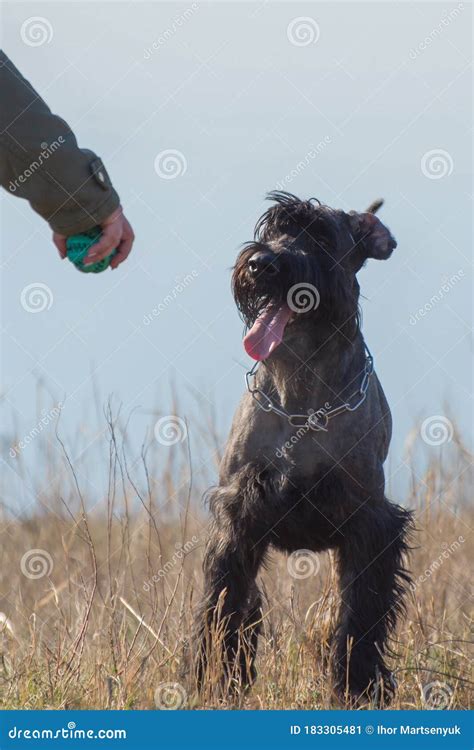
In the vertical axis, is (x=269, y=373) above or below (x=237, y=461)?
above

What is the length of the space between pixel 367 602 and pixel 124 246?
88.3 inches

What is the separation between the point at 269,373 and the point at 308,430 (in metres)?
0.30

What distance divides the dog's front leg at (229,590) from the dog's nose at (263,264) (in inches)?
37.9

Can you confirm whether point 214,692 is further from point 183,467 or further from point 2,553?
point 2,553

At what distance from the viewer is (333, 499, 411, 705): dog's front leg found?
577 cm

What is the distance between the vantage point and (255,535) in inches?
229

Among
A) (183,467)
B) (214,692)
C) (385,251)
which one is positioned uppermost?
(385,251)

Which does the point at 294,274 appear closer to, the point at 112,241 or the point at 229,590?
the point at 229,590

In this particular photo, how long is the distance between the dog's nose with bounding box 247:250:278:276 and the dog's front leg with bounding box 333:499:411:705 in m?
1.10

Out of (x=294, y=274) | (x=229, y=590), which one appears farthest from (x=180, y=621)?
(x=294, y=274)

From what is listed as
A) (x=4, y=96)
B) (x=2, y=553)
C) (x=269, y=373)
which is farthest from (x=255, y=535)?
(x=2, y=553)

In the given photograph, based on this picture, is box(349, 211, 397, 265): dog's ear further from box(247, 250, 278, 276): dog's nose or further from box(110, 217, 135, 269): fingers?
box(110, 217, 135, 269): fingers

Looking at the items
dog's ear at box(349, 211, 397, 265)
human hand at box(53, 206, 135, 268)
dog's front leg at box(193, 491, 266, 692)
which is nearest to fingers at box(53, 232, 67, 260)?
human hand at box(53, 206, 135, 268)

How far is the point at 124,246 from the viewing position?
14.4 feet
